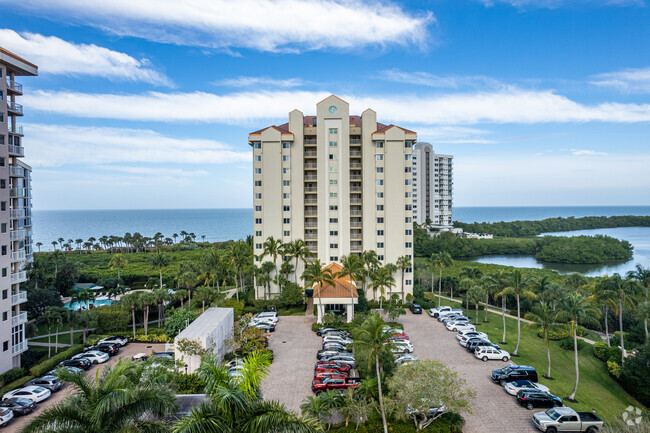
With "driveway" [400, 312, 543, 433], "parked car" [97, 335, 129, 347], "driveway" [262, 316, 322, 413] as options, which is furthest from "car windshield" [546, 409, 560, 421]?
"parked car" [97, 335, 129, 347]

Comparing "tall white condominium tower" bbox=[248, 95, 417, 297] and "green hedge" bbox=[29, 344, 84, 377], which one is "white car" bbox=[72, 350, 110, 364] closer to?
"green hedge" bbox=[29, 344, 84, 377]

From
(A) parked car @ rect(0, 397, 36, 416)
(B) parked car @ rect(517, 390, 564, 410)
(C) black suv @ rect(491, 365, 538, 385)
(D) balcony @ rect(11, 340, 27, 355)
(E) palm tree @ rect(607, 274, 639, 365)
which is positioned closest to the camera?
(A) parked car @ rect(0, 397, 36, 416)

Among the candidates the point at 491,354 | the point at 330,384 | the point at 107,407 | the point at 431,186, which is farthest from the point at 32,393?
the point at 431,186

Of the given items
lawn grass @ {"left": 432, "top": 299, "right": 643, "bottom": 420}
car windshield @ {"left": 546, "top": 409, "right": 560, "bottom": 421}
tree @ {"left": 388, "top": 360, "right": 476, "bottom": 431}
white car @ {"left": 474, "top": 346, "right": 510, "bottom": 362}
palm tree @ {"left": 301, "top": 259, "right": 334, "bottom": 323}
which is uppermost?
palm tree @ {"left": 301, "top": 259, "right": 334, "bottom": 323}

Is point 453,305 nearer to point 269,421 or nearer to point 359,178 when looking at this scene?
point 359,178

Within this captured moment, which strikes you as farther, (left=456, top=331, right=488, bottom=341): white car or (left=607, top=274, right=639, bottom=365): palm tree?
(left=456, top=331, right=488, bottom=341): white car

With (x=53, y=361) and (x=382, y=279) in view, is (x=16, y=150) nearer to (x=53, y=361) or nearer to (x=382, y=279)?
(x=53, y=361)

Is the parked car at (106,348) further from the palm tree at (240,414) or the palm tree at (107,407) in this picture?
the palm tree at (240,414)
